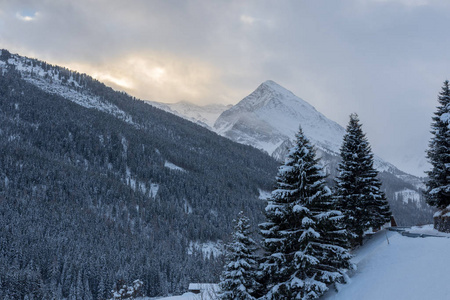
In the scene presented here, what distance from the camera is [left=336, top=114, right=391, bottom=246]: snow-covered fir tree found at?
3034cm

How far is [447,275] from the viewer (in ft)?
53.4

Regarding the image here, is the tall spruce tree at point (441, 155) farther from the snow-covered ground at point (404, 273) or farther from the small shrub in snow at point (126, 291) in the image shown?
the small shrub in snow at point (126, 291)

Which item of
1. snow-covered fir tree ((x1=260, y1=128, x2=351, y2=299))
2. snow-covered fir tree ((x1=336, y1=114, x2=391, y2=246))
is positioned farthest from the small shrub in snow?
snow-covered fir tree ((x1=336, y1=114, x2=391, y2=246))

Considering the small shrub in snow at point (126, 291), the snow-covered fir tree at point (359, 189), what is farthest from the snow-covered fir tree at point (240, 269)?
the small shrub in snow at point (126, 291)

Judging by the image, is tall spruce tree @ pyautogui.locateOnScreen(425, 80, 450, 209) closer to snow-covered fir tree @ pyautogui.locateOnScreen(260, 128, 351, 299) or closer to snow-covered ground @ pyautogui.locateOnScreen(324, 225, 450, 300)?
snow-covered ground @ pyautogui.locateOnScreen(324, 225, 450, 300)

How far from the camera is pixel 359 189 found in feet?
102

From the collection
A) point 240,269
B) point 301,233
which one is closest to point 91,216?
point 240,269

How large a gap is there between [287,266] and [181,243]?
12290cm

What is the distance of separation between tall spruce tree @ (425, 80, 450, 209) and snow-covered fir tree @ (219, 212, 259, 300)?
800 inches

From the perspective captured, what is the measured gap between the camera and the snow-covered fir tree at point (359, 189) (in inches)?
1195

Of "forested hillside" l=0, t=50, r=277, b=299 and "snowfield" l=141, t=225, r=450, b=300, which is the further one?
"forested hillside" l=0, t=50, r=277, b=299

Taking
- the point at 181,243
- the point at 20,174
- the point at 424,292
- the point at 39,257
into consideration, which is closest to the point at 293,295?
the point at 424,292

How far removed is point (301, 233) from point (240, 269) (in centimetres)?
500

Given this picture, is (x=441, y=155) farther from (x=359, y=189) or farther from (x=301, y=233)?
(x=301, y=233)
